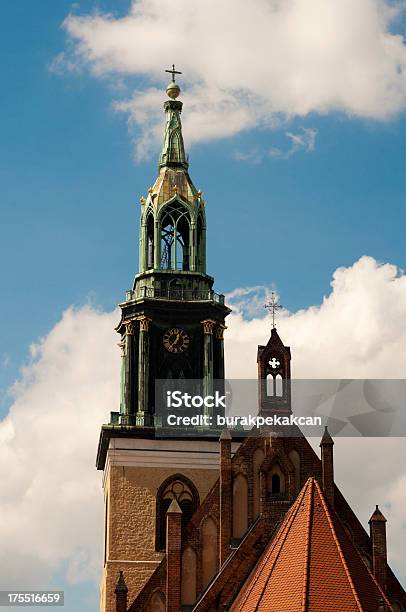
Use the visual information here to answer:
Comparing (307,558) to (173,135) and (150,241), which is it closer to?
(150,241)

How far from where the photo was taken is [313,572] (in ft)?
133

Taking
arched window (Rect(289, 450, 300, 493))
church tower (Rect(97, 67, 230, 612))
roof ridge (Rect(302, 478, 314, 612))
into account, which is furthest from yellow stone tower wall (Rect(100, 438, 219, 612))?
roof ridge (Rect(302, 478, 314, 612))

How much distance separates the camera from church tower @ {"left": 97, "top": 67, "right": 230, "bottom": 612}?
55.8 m

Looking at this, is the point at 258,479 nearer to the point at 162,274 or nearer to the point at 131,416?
the point at 131,416

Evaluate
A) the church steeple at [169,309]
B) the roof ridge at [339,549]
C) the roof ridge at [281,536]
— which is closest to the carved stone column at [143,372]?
the church steeple at [169,309]

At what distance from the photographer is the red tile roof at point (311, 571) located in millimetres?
39812

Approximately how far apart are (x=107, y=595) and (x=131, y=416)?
24.7 feet

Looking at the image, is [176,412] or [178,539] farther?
[176,412]

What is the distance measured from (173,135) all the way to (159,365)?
35.2ft

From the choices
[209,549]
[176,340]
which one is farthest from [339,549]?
[176,340]

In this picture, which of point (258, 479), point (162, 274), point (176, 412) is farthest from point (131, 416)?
point (258, 479)

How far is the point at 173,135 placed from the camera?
62812 millimetres

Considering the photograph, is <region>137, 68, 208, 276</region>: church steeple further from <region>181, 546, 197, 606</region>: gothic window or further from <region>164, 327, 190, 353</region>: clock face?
<region>181, 546, 197, 606</region>: gothic window

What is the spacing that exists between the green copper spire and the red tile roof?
21820 millimetres
